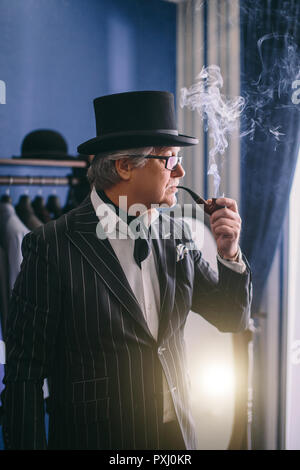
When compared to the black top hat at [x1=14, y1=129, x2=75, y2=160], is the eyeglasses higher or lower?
lower

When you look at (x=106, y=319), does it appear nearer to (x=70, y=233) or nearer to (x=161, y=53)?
(x=70, y=233)

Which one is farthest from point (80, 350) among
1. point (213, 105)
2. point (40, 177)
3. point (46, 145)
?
point (46, 145)

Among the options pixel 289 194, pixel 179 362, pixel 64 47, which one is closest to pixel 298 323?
pixel 289 194

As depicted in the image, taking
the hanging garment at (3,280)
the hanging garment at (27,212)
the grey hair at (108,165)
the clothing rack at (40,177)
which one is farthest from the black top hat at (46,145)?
the grey hair at (108,165)

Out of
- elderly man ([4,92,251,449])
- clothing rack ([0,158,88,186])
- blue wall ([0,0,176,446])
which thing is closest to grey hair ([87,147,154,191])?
elderly man ([4,92,251,449])

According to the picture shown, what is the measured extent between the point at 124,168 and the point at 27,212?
63 cm

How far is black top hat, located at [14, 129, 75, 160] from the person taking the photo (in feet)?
5.05

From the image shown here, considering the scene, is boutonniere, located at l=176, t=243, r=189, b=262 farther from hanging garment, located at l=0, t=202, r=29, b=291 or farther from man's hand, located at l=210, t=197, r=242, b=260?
hanging garment, located at l=0, t=202, r=29, b=291

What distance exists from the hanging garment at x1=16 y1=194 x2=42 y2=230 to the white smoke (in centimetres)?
68

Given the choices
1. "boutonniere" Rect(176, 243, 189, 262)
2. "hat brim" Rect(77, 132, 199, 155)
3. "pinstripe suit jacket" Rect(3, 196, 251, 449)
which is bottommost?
"pinstripe suit jacket" Rect(3, 196, 251, 449)

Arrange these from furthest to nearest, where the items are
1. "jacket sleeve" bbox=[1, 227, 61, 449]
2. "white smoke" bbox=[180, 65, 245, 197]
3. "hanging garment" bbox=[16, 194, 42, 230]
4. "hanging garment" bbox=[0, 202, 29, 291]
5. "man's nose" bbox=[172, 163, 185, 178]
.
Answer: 1. "hanging garment" bbox=[16, 194, 42, 230]
2. "hanging garment" bbox=[0, 202, 29, 291]
3. "white smoke" bbox=[180, 65, 245, 197]
4. "man's nose" bbox=[172, 163, 185, 178]
5. "jacket sleeve" bbox=[1, 227, 61, 449]

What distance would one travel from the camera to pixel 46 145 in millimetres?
1660

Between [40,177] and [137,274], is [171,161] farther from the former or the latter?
[40,177]
